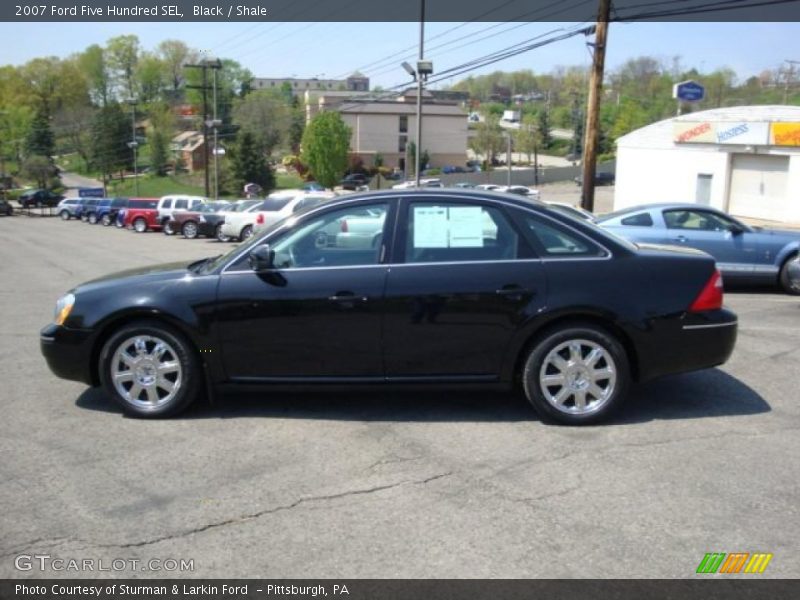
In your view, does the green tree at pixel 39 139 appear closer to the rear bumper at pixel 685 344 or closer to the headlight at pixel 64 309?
the headlight at pixel 64 309

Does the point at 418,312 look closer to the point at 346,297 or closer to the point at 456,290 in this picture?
the point at 456,290

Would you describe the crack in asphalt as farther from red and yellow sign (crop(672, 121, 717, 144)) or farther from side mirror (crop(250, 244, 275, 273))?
red and yellow sign (crop(672, 121, 717, 144))

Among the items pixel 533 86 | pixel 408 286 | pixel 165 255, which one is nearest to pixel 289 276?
pixel 408 286

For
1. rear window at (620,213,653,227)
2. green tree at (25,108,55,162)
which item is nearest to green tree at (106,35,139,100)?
green tree at (25,108,55,162)

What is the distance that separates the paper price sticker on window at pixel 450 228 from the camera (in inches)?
212

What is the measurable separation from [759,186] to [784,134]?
275 centimetres

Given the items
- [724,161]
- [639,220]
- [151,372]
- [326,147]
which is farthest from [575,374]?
[326,147]

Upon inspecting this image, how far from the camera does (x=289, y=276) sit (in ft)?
17.6

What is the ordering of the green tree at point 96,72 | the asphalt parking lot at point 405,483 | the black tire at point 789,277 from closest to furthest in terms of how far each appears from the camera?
the asphalt parking lot at point 405,483 → the black tire at point 789,277 → the green tree at point 96,72

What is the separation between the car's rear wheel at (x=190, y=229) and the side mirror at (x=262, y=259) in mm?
26861

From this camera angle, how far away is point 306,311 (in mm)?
5297

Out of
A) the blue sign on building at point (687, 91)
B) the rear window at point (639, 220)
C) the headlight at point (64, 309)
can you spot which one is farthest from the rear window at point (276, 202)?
the blue sign on building at point (687, 91)

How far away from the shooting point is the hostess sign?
30.6 m
